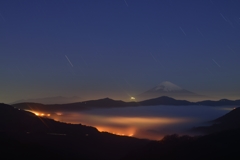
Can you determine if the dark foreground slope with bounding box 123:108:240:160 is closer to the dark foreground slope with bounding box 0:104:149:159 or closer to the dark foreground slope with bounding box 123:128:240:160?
the dark foreground slope with bounding box 123:128:240:160

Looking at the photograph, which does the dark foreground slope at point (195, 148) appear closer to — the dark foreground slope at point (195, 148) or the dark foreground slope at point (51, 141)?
the dark foreground slope at point (195, 148)

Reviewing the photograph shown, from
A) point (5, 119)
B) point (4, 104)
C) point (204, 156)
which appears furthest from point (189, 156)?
point (4, 104)

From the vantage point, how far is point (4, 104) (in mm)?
95562

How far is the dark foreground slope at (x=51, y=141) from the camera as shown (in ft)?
158

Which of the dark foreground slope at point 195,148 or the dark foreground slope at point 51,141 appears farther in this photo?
the dark foreground slope at point 51,141

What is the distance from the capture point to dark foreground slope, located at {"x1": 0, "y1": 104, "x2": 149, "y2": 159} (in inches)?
1901

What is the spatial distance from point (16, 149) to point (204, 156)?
95.6 feet

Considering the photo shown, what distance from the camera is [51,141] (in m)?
61.4

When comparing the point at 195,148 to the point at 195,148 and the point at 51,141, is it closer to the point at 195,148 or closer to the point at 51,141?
the point at 195,148

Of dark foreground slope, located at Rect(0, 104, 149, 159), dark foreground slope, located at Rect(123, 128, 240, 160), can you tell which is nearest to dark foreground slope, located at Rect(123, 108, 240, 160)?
dark foreground slope, located at Rect(123, 128, 240, 160)

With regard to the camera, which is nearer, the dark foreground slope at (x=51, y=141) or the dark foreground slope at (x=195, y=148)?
the dark foreground slope at (x=195, y=148)

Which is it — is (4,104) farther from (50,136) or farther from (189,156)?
(189,156)

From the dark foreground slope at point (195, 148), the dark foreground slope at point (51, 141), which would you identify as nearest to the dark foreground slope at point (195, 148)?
the dark foreground slope at point (195, 148)

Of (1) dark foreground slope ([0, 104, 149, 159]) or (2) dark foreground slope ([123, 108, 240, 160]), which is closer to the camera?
(2) dark foreground slope ([123, 108, 240, 160])
